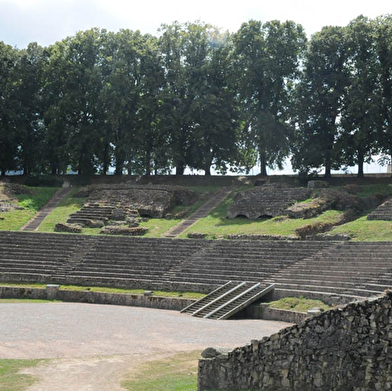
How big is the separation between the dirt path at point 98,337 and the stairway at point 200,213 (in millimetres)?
13653

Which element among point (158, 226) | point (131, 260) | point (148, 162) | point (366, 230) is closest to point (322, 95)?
point (148, 162)

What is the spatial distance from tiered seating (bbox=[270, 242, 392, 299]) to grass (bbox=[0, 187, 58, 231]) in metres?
22.3

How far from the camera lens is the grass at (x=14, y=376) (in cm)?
1422

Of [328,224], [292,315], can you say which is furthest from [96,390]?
[328,224]

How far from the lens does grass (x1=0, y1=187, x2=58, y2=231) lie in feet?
149

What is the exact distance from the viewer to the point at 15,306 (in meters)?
28.6

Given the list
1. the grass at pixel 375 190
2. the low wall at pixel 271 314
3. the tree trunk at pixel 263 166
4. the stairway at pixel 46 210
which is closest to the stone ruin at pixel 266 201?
the grass at pixel 375 190

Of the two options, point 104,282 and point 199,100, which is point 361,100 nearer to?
point 199,100

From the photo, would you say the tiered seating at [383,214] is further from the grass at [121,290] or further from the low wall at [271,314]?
the grass at [121,290]

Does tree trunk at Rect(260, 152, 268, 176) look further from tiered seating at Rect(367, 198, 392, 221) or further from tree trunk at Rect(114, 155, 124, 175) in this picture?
tiered seating at Rect(367, 198, 392, 221)

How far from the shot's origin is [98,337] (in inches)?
831

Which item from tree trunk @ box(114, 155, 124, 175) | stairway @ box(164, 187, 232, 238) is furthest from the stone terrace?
tree trunk @ box(114, 155, 124, 175)

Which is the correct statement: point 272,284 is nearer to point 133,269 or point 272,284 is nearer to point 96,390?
point 133,269

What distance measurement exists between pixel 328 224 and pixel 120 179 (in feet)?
81.4
